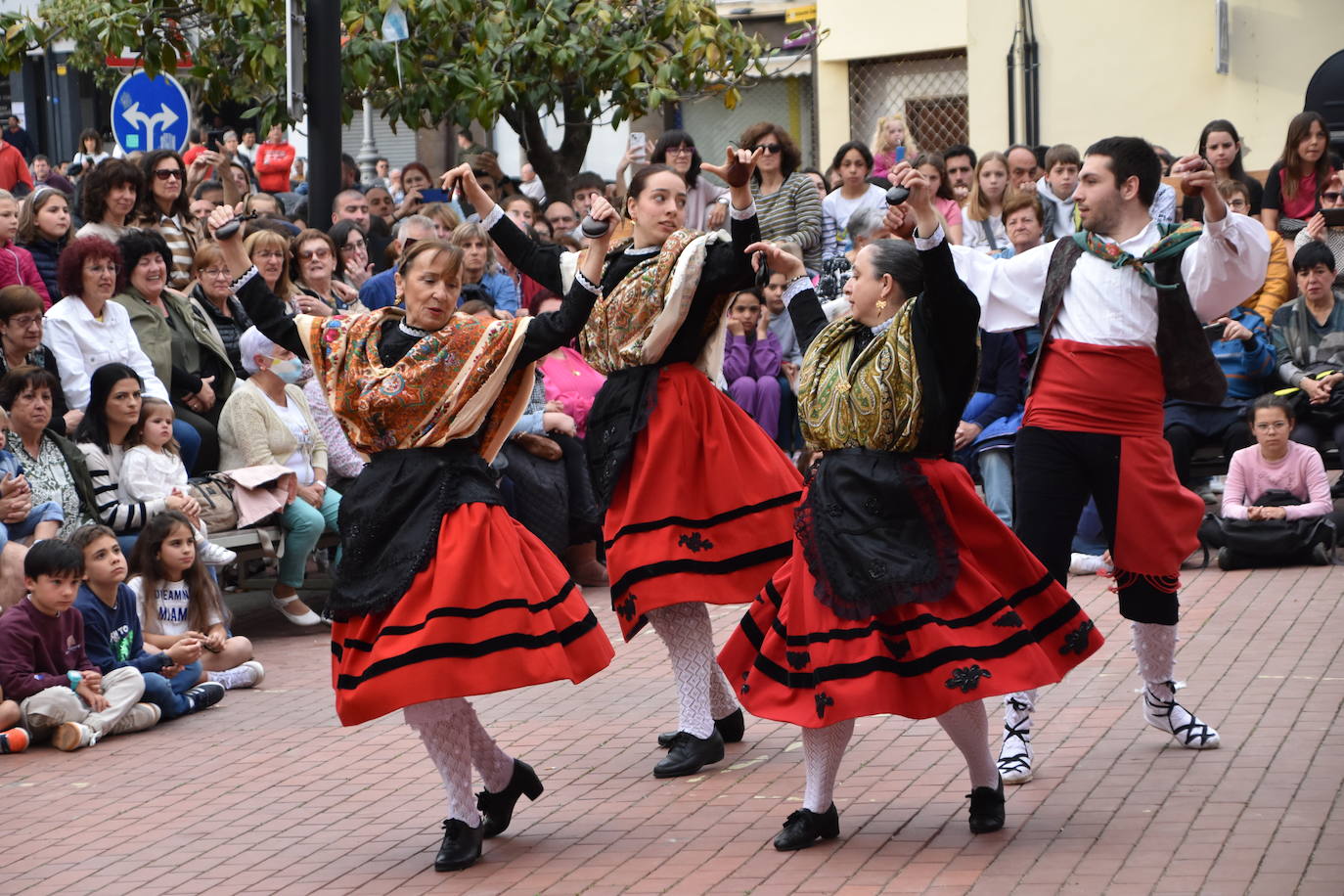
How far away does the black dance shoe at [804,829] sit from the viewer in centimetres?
559

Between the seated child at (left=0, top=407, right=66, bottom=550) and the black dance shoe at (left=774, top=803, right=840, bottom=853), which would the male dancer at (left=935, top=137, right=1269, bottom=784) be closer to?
the black dance shoe at (left=774, top=803, right=840, bottom=853)

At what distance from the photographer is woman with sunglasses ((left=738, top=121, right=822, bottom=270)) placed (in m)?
12.8

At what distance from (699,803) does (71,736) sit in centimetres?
284

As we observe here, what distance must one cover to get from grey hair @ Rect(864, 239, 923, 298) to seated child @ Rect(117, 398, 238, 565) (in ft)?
14.9

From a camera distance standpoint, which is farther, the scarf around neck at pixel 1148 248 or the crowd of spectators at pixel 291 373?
the crowd of spectators at pixel 291 373

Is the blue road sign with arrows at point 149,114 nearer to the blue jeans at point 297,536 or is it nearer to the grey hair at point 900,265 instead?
the blue jeans at point 297,536

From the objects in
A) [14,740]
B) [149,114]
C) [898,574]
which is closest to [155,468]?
[14,740]

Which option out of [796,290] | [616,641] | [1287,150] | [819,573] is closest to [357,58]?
[616,641]

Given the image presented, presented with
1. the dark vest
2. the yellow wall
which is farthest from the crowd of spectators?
the yellow wall

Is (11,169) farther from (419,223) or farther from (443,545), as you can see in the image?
(443,545)

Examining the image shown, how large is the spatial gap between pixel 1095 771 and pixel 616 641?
3.57m

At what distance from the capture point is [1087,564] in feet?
34.2

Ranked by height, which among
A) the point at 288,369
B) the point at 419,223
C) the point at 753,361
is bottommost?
the point at 753,361

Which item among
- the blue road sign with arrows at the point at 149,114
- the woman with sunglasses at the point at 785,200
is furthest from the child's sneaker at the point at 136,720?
the woman with sunglasses at the point at 785,200
